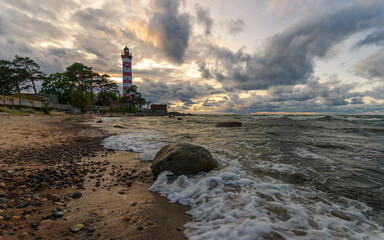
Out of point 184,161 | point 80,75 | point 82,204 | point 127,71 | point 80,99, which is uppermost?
point 127,71

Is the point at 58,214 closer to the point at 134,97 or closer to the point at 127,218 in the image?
the point at 127,218

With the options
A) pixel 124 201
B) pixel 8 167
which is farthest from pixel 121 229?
pixel 8 167

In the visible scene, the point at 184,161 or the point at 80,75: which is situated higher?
the point at 80,75

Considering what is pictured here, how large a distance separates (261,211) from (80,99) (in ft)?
174

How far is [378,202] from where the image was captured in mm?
2842

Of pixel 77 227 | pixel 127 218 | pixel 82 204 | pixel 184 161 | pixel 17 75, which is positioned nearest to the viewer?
pixel 77 227

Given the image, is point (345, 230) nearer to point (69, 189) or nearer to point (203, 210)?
point (203, 210)

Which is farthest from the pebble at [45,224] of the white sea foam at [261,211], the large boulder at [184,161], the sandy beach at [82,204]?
the large boulder at [184,161]

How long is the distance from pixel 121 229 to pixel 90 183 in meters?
1.82

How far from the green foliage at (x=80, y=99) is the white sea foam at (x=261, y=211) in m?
50.8

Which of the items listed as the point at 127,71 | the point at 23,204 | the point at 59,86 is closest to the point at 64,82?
the point at 59,86

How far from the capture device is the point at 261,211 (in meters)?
2.50

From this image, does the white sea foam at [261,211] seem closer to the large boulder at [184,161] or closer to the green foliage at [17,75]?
the large boulder at [184,161]

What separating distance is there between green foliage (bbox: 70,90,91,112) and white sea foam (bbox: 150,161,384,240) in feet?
167
